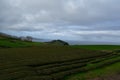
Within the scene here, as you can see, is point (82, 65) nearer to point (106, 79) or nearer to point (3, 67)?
point (106, 79)

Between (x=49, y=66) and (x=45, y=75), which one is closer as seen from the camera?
(x=45, y=75)

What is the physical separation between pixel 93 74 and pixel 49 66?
7.43 metres

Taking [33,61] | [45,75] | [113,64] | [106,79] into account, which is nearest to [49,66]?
[33,61]

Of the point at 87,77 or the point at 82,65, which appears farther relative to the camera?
the point at 82,65

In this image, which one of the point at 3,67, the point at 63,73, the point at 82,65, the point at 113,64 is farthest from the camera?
the point at 113,64

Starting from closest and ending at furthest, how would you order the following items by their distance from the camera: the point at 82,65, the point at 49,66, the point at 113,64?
→ the point at 49,66 < the point at 82,65 < the point at 113,64

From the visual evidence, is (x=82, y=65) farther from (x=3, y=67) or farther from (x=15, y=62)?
(x=3, y=67)

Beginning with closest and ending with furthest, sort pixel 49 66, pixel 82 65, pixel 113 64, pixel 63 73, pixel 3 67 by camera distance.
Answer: pixel 3 67
pixel 63 73
pixel 49 66
pixel 82 65
pixel 113 64

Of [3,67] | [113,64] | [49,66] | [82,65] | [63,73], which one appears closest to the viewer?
[3,67]

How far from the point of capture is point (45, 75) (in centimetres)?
3878

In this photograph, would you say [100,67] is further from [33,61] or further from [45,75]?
[45,75]

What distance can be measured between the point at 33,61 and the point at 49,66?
3.24 m

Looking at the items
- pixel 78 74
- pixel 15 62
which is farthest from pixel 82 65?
pixel 15 62

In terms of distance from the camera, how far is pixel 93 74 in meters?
45.6
